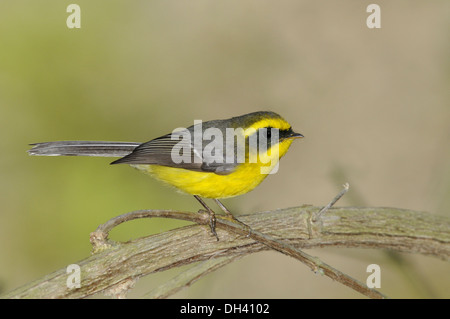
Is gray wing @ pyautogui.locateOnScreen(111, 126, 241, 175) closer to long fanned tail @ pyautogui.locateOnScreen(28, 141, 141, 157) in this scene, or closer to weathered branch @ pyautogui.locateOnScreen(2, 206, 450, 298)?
long fanned tail @ pyautogui.locateOnScreen(28, 141, 141, 157)

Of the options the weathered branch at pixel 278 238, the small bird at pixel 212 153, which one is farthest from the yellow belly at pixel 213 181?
the weathered branch at pixel 278 238

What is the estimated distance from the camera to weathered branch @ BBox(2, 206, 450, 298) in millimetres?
2303

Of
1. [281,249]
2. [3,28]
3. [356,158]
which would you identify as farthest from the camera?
[356,158]

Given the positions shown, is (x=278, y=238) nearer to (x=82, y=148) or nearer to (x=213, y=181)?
(x=213, y=181)

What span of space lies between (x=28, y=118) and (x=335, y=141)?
254 centimetres

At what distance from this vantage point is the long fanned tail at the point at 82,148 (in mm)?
2613

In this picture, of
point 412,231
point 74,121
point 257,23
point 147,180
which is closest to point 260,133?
point 412,231

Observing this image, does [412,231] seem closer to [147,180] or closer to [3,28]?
[147,180]

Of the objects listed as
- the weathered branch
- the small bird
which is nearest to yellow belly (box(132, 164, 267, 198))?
the small bird

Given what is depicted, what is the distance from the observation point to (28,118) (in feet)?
12.7

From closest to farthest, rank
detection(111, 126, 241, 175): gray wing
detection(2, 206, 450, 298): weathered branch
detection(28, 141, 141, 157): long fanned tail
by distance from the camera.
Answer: detection(2, 206, 450, 298): weathered branch < detection(28, 141, 141, 157): long fanned tail < detection(111, 126, 241, 175): gray wing

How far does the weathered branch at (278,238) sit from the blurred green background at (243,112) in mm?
441

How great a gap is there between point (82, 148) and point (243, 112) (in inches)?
74.0

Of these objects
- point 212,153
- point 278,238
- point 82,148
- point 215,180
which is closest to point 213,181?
point 215,180
